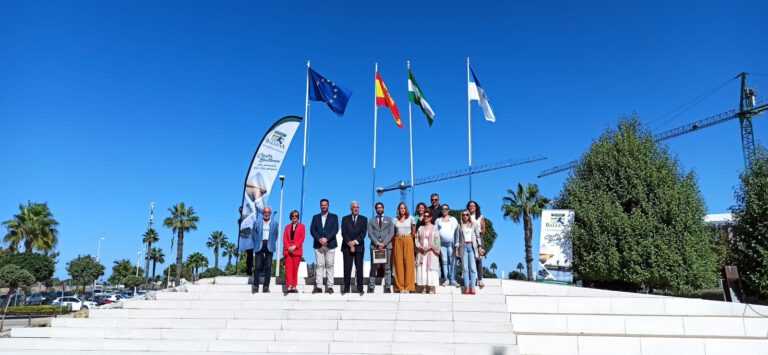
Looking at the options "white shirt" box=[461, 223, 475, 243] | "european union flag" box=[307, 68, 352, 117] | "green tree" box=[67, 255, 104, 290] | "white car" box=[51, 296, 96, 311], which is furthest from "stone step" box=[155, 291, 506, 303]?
"green tree" box=[67, 255, 104, 290]

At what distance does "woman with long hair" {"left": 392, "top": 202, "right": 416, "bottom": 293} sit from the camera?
10.4 metres

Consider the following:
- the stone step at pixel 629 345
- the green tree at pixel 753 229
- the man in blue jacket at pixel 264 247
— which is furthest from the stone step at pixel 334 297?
the green tree at pixel 753 229

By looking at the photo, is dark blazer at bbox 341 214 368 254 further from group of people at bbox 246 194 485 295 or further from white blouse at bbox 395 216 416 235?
white blouse at bbox 395 216 416 235

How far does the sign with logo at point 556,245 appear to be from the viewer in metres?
17.5

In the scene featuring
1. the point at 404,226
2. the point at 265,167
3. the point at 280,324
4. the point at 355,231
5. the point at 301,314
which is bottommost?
the point at 280,324

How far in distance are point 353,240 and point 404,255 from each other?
117 centimetres

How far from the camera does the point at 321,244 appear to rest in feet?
34.0

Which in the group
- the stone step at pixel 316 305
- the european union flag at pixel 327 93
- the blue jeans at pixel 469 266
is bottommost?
the stone step at pixel 316 305

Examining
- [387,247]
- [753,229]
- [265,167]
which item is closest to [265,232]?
[387,247]

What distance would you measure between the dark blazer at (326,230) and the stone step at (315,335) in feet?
7.33

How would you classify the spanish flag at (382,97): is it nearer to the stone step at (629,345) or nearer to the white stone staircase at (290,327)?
the white stone staircase at (290,327)

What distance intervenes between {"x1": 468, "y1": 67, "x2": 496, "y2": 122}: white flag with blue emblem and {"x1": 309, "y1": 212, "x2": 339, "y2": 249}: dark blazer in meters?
8.79

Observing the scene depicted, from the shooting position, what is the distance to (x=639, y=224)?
16.9 m

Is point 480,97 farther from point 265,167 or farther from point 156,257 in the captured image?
point 156,257
